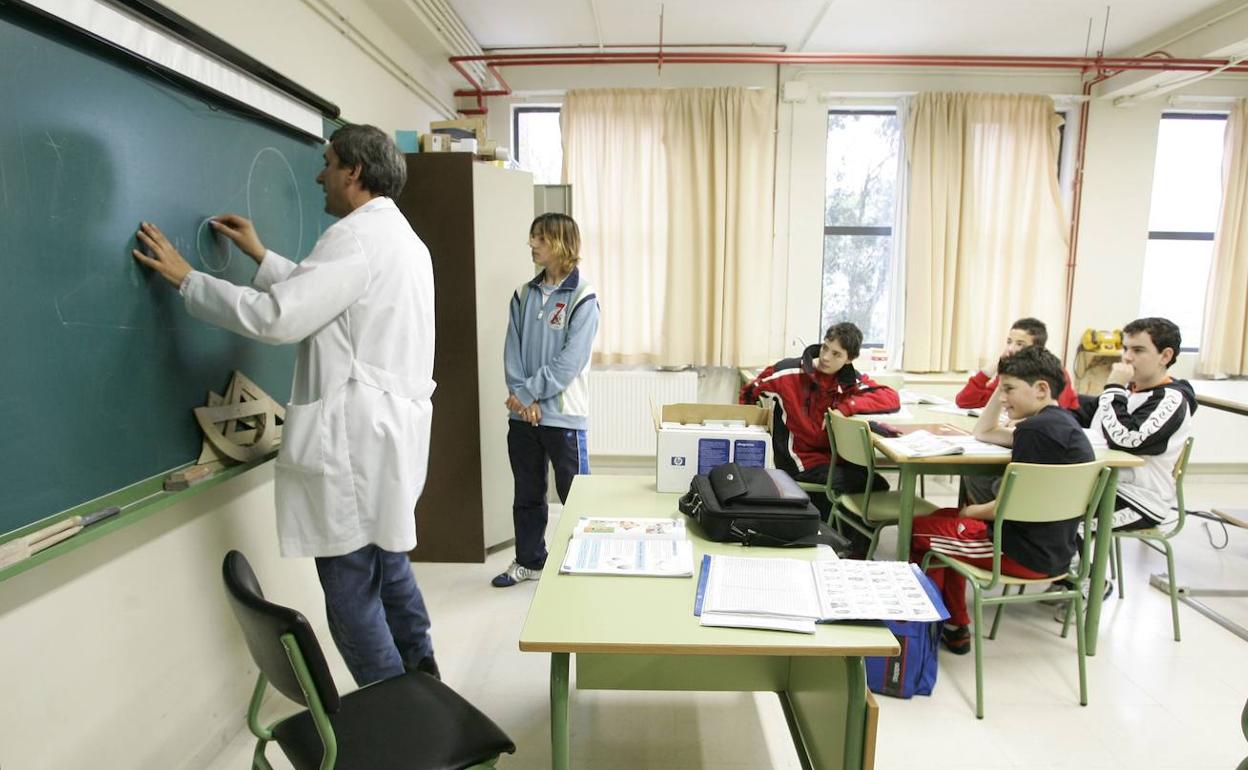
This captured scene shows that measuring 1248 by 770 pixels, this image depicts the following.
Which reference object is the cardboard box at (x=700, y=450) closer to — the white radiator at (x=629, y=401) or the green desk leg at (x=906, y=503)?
the green desk leg at (x=906, y=503)

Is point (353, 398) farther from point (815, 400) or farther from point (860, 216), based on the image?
point (860, 216)

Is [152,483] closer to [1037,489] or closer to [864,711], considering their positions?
[864,711]

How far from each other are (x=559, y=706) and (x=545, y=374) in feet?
5.44

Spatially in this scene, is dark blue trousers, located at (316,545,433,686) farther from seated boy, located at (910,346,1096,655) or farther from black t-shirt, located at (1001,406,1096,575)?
black t-shirt, located at (1001,406,1096,575)

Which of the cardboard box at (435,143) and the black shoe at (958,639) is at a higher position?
the cardboard box at (435,143)

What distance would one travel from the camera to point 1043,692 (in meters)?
2.27

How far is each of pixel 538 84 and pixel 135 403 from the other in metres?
3.84

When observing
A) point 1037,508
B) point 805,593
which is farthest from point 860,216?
point 805,593

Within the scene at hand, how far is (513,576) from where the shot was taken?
2.99 meters

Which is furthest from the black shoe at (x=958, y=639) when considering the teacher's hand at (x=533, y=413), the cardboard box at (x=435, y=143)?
the cardboard box at (x=435, y=143)

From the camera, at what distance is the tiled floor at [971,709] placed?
1938 mm

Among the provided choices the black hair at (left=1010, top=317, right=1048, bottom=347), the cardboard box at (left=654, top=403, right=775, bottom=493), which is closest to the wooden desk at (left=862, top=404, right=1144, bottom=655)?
the cardboard box at (left=654, top=403, right=775, bottom=493)

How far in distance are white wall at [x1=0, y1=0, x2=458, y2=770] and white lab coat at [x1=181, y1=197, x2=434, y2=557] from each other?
33cm

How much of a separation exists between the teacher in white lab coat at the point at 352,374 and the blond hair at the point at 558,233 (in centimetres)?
97
